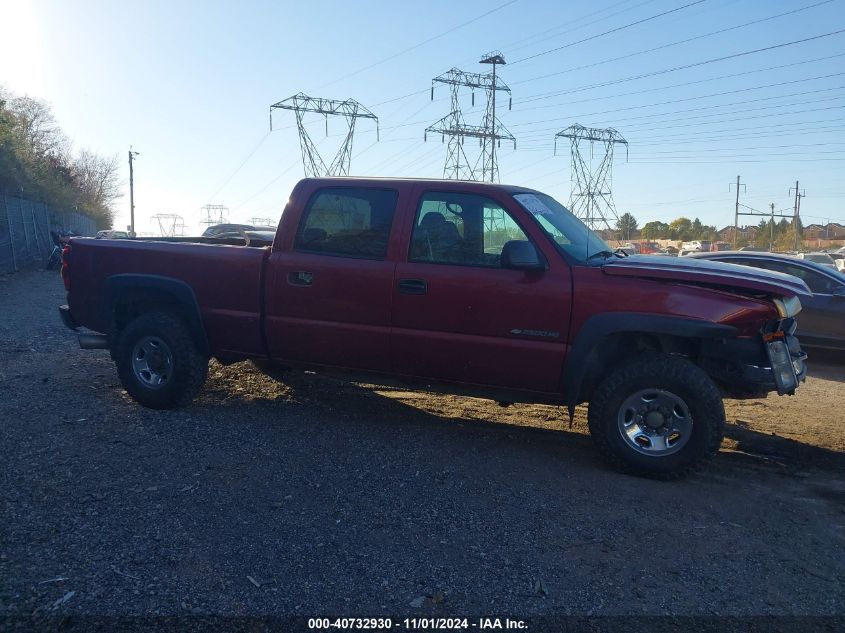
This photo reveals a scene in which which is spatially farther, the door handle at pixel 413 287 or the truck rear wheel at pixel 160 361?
the truck rear wheel at pixel 160 361

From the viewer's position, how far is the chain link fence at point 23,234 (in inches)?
837

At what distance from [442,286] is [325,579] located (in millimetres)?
2540

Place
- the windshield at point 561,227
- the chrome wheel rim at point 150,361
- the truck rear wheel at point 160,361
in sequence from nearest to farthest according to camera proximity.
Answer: the windshield at point 561,227 < the truck rear wheel at point 160,361 < the chrome wheel rim at point 150,361

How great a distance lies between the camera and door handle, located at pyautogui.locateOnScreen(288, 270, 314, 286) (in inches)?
231

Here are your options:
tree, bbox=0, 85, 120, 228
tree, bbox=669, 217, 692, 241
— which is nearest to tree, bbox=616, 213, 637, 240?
tree, bbox=669, 217, 692, 241

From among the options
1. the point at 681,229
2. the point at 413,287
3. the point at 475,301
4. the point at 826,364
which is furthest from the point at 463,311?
the point at 681,229

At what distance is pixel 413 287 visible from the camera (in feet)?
18.1

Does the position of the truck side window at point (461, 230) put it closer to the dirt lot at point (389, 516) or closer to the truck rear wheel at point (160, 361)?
the dirt lot at point (389, 516)

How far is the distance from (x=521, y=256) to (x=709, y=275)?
129cm

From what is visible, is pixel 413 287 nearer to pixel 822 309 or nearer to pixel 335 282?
pixel 335 282

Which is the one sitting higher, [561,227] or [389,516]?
[561,227]

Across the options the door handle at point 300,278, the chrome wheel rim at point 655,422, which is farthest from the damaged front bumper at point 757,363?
the door handle at point 300,278

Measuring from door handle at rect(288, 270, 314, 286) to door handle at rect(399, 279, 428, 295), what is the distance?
0.79 meters

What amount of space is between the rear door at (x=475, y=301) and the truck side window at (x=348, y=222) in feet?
0.83
